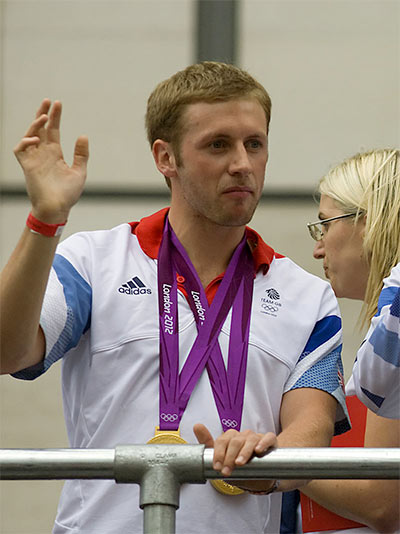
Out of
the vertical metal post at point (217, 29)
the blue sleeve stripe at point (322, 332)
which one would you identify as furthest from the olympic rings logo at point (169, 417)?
the vertical metal post at point (217, 29)

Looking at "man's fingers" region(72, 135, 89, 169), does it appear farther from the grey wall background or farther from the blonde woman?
the grey wall background

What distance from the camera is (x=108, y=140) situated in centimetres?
658

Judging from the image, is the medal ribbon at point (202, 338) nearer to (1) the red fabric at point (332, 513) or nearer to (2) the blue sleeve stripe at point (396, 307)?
(1) the red fabric at point (332, 513)

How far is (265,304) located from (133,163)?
3.82m

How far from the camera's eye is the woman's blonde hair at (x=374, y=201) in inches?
121

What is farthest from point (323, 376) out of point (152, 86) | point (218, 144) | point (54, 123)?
point (152, 86)

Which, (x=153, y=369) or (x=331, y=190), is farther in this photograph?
(x=331, y=190)

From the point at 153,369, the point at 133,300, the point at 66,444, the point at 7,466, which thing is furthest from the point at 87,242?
the point at 66,444

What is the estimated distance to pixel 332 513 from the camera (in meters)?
2.81

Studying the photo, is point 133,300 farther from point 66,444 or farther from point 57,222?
point 66,444

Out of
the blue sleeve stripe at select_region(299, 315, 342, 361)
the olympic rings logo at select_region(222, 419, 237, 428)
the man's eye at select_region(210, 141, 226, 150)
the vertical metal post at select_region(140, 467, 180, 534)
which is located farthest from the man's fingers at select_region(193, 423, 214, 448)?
the man's eye at select_region(210, 141, 226, 150)

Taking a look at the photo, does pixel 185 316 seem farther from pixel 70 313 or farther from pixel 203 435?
pixel 203 435

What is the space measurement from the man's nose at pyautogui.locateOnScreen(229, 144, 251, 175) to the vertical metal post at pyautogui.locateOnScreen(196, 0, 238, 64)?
383cm

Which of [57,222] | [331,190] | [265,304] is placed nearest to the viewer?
[57,222]
